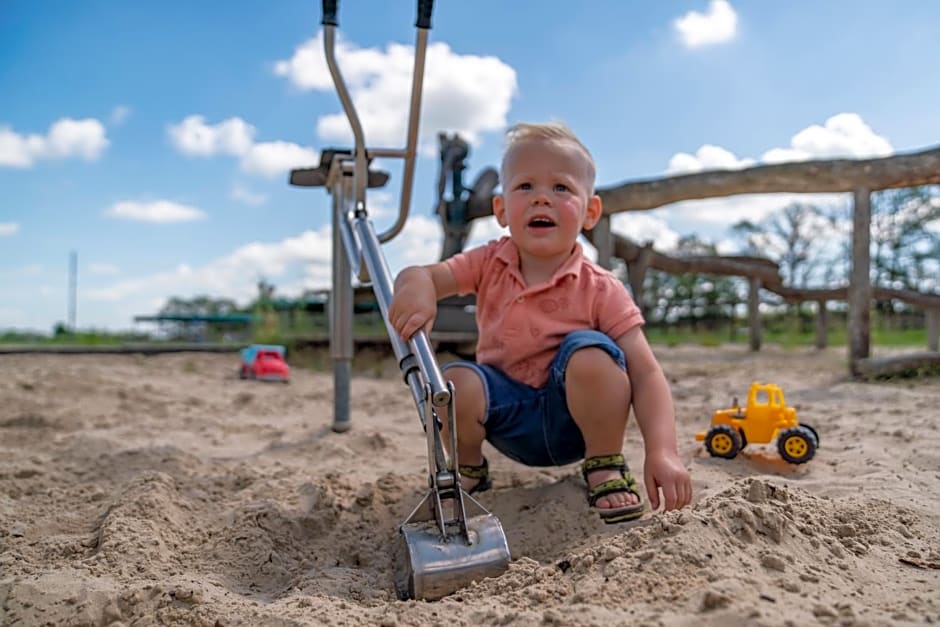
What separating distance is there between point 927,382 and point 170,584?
3.90 metres

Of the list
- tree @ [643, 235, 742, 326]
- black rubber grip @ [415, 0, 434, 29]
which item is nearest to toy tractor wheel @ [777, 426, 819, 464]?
black rubber grip @ [415, 0, 434, 29]

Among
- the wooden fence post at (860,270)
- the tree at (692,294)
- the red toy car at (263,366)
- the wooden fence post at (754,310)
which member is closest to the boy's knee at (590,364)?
the wooden fence post at (860,270)

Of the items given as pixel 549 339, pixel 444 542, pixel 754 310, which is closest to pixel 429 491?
pixel 444 542

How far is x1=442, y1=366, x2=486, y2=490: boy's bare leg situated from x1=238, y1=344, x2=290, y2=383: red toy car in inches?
139

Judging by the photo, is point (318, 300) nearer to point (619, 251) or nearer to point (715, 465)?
point (619, 251)

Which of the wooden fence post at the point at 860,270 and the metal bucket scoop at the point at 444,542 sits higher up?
the wooden fence post at the point at 860,270

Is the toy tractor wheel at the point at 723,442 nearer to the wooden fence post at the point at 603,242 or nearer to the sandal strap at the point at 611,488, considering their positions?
the sandal strap at the point at 611,488

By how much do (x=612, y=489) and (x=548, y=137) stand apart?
858mm

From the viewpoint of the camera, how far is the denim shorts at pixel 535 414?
1.67m

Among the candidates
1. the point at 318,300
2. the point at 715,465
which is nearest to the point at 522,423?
the point at 715,465

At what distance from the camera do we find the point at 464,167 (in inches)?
266

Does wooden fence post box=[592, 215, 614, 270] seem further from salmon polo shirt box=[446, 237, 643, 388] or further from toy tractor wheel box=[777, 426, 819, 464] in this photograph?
salmon polo shirt box=[446, 237, 643, 388]

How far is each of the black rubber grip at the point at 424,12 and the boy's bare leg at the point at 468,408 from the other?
88 cm

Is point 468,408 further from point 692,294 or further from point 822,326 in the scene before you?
point 692,294
